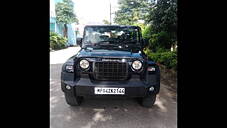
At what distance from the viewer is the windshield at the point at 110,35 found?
453 centimetres

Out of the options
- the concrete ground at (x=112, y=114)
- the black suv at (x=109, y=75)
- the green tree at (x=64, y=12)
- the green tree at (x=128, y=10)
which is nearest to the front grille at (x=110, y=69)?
the black suv at (x=109, y=75)

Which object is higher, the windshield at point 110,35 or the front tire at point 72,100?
the windshield at point 110,35

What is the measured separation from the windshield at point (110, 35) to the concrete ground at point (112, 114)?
1.40 m

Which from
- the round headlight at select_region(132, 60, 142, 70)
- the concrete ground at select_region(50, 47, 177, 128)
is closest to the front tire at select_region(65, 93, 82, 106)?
the concrete ground at select_region(50, 47, 177, 128)

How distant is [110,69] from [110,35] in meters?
1.39

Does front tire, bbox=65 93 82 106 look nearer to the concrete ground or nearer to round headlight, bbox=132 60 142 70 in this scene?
the concrete ground

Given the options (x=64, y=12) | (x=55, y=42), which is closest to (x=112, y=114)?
(x=55, y=42)

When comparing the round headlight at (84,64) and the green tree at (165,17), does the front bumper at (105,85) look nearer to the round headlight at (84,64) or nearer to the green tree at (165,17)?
the round headlight at (84,64)

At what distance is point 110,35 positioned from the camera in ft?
15.1

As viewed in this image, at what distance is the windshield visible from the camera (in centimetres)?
453
